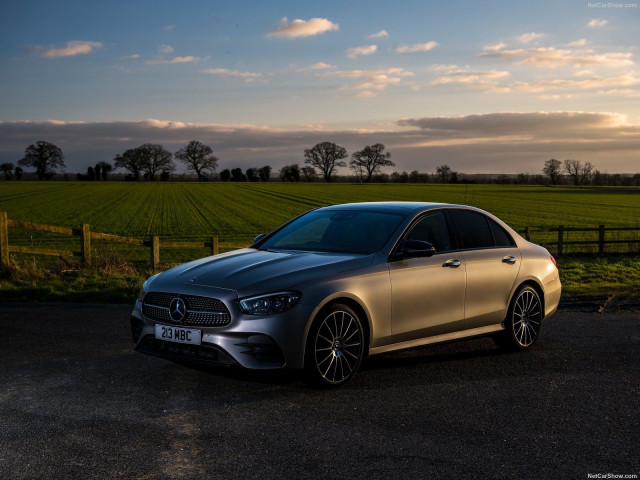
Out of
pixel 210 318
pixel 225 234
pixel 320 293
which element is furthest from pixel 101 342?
pixel 225 234

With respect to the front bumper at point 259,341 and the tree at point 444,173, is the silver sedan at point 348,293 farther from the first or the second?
the tree at point 444,173

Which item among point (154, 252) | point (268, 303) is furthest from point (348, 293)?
point (154, 252)

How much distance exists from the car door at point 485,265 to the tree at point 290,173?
132 m

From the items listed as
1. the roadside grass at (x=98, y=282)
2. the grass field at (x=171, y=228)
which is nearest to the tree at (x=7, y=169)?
the grass field at (x=171, y=228)

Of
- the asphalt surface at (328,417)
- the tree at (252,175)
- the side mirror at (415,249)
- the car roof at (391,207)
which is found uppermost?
the tree at (252,175)

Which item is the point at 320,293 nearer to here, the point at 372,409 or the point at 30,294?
the point at 372,409

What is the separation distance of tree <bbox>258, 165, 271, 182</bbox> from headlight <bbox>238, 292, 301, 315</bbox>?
141 m

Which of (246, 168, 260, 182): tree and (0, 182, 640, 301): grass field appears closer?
(0, 182, 640, 301): grass field

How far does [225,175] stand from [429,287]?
479ft

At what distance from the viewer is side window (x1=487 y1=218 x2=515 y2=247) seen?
797 cm

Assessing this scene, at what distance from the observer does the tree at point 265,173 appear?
146125 mm

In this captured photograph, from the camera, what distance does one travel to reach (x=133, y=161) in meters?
147

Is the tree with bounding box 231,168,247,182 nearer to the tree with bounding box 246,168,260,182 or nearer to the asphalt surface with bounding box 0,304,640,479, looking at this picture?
the tree with bounding box 246,168,260,182

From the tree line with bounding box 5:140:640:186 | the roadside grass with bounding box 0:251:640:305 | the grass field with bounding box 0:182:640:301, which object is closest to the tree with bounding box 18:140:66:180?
the tree line with bounding box 5:140:640:186
